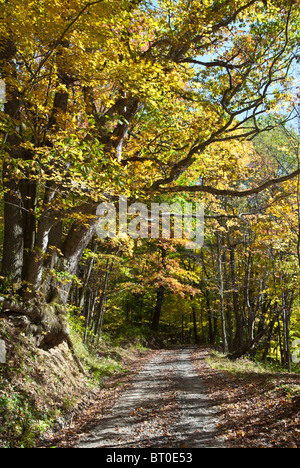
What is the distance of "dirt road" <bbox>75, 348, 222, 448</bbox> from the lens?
163 inches

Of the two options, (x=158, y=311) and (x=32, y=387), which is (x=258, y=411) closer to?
(x=32, y=387)

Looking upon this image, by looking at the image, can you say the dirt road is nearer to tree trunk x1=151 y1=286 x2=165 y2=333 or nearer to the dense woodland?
the dense woodland

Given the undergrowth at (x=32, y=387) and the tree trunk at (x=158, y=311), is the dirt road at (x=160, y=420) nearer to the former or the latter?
the undergrowth at (x=32, y=387)

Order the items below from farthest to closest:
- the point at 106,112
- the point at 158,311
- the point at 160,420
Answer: the point at 158,311 → the point at 106,112 → the point at 160,420

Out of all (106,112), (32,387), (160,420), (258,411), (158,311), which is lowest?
(158,311)

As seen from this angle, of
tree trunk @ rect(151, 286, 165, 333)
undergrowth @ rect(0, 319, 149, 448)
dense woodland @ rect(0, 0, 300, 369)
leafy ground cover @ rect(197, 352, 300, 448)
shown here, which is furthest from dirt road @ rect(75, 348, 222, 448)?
tree trunk @ rect(151, 286, 165, 333)

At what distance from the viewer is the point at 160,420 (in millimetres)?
5004

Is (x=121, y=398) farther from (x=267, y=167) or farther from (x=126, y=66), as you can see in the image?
(x=267, y=167)

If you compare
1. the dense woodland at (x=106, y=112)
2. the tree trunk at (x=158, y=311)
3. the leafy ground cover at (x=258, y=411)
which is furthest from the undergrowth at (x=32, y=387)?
the tree trunk at (x=158, y=311)

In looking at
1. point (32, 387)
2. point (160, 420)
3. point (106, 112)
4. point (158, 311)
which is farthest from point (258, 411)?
point (158, 311)

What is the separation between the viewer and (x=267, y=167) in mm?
10703

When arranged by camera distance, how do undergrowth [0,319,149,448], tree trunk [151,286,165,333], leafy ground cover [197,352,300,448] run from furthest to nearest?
tree trunk [151,286,165,333]
undergrowth [0,319,149,448]
leafy ground cover [197,352,300,448]
